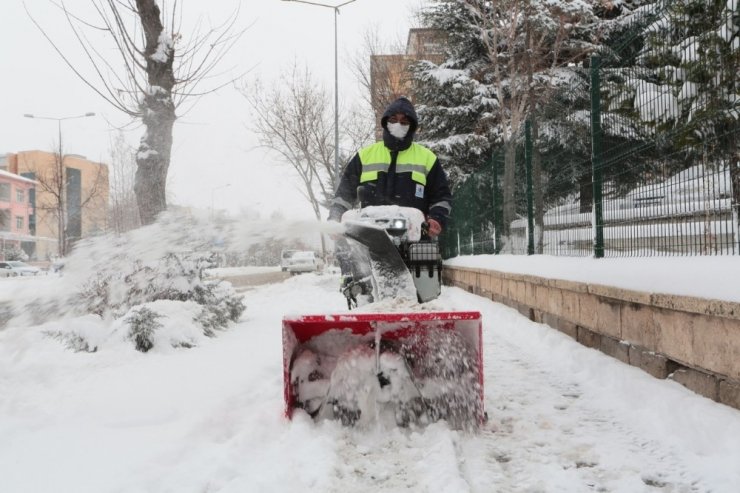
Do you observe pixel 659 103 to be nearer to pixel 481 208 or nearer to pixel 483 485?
pixel 483 485

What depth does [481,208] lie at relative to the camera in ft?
35.0

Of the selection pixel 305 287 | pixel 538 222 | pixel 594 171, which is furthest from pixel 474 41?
pixel 594 171

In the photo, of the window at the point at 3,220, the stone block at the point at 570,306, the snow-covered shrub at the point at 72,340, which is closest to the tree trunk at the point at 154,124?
the snow-covered shrub at the point at 72,340

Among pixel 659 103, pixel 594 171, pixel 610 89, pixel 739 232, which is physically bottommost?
pixel 739 232

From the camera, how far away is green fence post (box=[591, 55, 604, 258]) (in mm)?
5180

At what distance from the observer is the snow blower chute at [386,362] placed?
3180 mm

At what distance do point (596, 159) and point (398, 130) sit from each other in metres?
2.12

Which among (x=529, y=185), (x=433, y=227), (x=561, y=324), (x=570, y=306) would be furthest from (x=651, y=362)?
(x=529, y=185)

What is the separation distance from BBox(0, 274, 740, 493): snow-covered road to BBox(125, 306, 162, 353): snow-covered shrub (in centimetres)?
114

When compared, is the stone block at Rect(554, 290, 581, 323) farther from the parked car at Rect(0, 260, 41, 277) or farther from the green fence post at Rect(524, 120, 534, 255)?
the parked car at Rect(0, 260, 41, 277)

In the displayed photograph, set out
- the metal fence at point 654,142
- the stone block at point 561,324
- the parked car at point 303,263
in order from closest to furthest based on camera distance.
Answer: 1. the metal fence at point 654,142
2. the stone block at point 561,324
3. the parked car at point 303,263

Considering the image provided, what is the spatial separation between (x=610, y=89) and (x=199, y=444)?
14.4 ft

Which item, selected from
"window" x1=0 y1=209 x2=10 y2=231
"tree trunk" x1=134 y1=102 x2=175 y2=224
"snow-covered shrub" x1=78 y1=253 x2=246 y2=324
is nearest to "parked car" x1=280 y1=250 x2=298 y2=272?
"window" x1=0 y1=209 x2=10 y2=231

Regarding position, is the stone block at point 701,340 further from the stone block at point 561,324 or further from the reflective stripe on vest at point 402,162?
the reflective stripe on vest at point 402,162
